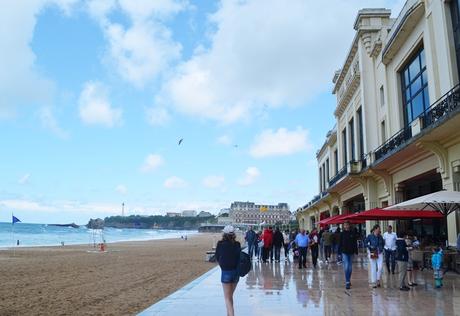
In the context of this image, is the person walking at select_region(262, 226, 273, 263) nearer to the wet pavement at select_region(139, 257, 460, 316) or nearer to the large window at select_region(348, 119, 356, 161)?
the wet pavement at select_region(139, 257, 460, 316)

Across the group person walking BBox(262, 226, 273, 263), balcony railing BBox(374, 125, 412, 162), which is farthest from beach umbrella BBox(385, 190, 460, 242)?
person walking BBox(262, 226, 273, 263)

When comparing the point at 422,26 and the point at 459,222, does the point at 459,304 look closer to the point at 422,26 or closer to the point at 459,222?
the point at 459,222

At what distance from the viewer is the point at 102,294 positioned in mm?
12438

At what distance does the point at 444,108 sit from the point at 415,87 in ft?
19.0

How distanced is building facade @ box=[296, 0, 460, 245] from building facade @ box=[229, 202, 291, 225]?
145 metres

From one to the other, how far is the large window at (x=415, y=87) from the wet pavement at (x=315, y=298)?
7.97 metres

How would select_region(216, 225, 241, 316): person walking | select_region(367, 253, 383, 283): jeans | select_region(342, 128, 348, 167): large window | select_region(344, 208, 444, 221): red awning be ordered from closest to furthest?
1. select_region(216, 225, 241, 316): person walking
2. select_region(367, 253, 383, 283): jeans
3. select_region(344, 208, 444, 221): red awning
4. select_region(342, 128, 348, 167): large window

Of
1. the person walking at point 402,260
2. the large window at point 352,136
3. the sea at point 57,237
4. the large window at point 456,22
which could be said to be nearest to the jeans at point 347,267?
the person walking at point 402,260

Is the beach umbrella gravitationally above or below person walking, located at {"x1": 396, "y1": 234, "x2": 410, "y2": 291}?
above

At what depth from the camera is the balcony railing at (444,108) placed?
13000mm

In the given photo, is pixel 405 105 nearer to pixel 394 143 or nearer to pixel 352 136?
pixel 394 143

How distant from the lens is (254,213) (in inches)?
7111

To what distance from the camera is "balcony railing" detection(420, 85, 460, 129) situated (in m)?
13.0

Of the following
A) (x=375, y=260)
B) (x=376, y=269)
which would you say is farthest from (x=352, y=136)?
(x=376, y=269)
